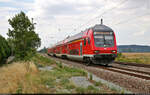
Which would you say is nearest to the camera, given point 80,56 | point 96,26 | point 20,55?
point 20,55

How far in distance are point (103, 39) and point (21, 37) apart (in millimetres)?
7246

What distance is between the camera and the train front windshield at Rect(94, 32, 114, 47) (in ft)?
47.9

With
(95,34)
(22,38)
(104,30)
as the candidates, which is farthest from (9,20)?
(104,30)

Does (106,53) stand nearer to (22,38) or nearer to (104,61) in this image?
(104,61)

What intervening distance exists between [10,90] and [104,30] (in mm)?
11187

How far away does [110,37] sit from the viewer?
1506 cm

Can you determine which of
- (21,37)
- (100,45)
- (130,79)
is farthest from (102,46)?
(21,37)

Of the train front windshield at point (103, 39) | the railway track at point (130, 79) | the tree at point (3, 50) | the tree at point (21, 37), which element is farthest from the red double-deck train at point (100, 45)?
the tree at point (3, 50)

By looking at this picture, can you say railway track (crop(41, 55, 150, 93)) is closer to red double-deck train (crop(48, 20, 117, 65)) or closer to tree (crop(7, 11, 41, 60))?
red double-deck train (crop(48, 20, 117, 65))

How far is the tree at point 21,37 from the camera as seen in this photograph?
36.8 feet

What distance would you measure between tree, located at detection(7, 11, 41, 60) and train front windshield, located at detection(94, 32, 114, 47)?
225 inches

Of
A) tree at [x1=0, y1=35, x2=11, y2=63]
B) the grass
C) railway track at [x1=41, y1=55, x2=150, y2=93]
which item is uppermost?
tree at [x1=0, y1=35, x2=11, y2=63]

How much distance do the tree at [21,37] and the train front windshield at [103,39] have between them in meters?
5.70

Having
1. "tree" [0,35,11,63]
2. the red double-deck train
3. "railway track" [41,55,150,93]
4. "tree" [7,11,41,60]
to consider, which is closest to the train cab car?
the red double-deck train
